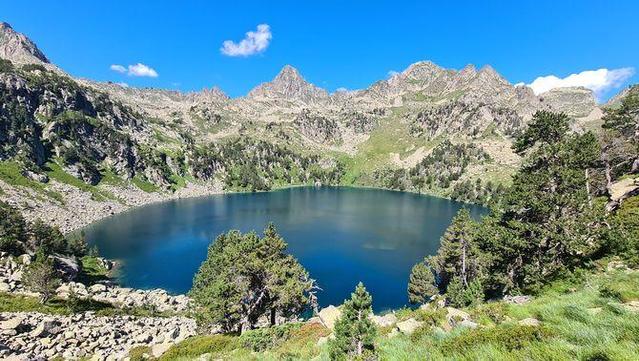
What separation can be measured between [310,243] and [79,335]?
8779 cm

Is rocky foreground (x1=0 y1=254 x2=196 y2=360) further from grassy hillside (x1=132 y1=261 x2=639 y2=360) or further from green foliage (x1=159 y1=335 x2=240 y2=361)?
grassy hillside (x1=132 y1=261 x2=639 y2=360)

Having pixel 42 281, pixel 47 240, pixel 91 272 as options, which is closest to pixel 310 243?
pixel 91 272

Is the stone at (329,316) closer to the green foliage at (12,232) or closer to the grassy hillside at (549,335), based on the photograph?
the grassy hillside at (549,335)

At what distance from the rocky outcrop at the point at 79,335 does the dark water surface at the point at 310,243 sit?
106 feet

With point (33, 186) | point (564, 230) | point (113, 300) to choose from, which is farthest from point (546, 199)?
point (33, 186)

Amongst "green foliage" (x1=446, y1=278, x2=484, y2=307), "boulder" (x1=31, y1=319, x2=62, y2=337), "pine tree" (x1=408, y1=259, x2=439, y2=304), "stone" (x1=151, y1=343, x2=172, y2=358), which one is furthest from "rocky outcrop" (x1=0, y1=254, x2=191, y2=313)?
"green foliage" (x1=446, y1=278, x2=484, y2=307)

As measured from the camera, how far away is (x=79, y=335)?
157 feet

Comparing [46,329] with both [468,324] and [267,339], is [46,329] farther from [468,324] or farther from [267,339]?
[468,324]

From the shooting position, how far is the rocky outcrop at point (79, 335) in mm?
40875

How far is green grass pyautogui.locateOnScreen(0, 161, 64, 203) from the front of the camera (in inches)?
6260

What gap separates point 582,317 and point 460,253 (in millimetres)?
57961

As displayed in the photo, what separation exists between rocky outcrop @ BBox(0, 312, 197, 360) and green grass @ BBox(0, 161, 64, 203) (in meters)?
140

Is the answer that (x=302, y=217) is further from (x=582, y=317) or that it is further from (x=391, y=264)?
(x=582, y=317)

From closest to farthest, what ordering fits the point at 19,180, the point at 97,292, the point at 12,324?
the point at 12,324 → the point at 97,292 → the point at 19,180
